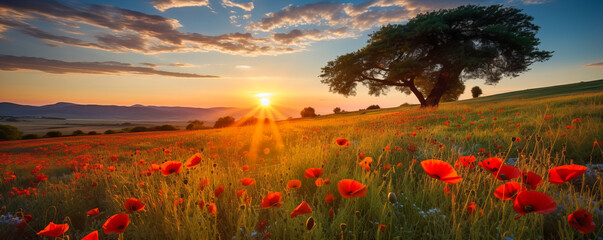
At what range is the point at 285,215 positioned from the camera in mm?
1941

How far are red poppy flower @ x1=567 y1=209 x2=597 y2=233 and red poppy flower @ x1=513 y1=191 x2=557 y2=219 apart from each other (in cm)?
19

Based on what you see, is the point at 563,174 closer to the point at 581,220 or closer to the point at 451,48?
the point at 581,220

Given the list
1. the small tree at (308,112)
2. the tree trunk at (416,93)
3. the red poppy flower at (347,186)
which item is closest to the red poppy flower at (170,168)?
the red poppy flower at (347,186)

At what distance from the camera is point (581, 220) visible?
1.17 m

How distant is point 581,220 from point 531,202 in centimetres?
37

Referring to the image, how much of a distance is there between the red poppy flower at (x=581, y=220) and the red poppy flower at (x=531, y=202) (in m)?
0.19

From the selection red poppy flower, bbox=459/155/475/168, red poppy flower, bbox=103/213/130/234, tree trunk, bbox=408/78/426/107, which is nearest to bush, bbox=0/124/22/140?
red poppy flower, bbox=103/213/130/234

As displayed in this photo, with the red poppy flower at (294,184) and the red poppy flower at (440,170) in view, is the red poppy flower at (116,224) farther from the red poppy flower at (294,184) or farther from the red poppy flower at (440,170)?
the red poppy flower at (440,170)

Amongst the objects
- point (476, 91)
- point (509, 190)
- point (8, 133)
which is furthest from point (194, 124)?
point (476, 91)

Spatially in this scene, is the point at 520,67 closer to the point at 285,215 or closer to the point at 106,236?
the point at 285,215

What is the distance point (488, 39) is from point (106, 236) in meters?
22.9

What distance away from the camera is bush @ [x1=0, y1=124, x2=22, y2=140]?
1541 centimetres

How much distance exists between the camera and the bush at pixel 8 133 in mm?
15413

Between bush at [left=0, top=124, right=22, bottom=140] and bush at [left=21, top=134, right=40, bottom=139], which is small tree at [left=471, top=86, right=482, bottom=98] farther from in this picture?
bush at [left=0, top=124, right=22, bottom=140]
